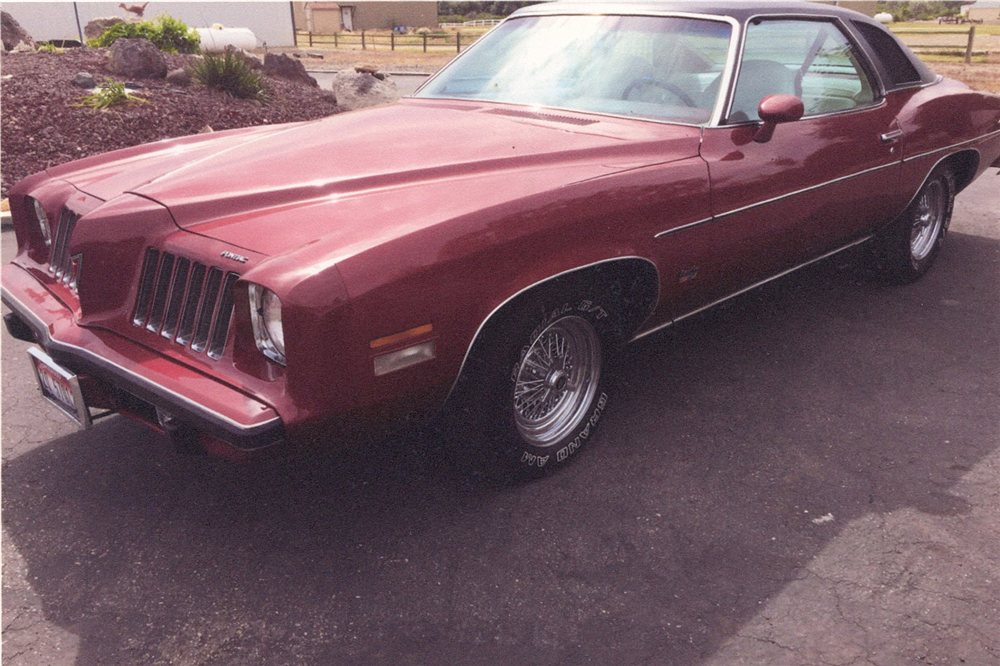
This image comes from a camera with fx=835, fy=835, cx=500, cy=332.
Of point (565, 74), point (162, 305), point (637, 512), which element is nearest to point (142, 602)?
point (162, 305)

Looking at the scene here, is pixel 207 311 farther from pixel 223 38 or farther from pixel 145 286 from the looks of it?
pixel 223 38

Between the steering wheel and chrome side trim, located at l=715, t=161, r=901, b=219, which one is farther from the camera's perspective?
the steering wheel

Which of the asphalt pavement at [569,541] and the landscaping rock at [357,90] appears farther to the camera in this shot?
the landscaping rock at [357,90]

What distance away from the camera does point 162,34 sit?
47.2 ft

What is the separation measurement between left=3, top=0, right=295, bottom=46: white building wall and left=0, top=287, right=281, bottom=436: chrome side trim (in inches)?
1057

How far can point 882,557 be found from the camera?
2.69 meters

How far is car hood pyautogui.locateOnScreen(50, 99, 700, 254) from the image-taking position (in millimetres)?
2674

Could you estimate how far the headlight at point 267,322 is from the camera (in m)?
2.30

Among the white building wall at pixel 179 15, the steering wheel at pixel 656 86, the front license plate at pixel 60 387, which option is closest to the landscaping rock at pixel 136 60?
the steering wheel at pixel 656 86

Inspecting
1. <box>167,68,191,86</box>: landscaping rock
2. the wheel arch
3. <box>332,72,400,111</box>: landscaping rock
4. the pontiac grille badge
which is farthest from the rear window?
<box>167,68,191,86</box>: landscaping rock

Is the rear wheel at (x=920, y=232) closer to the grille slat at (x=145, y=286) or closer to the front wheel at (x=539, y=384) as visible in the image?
the front wheel at (x=539, y=384)

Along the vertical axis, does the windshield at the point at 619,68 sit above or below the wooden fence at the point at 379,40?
above

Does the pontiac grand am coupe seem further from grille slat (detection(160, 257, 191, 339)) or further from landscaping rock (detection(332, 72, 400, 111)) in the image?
landscaping rock (detection(332, 72, 400, 111))

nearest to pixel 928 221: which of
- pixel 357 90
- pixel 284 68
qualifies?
pixel 357 90
